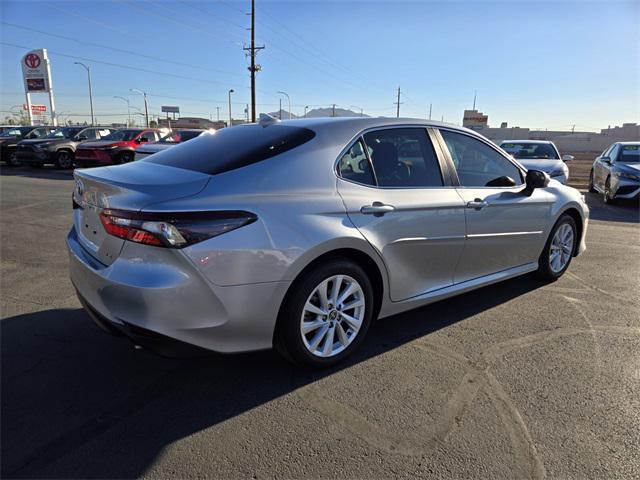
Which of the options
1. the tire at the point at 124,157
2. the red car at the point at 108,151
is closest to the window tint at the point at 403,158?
the red car at the point at 108,151

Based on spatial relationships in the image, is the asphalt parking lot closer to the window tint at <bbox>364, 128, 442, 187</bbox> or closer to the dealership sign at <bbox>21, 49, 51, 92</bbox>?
the window tint at <bbox>364, 128, 442, 187</bbox>

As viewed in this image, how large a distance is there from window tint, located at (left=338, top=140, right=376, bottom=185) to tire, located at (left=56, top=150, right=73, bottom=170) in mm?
17478

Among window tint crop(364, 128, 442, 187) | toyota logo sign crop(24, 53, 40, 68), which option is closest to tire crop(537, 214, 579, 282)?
window tint crop(364, 128, 442, 187)

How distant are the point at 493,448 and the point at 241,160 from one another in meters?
2.14

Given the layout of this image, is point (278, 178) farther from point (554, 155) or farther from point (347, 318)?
point (554, 155)

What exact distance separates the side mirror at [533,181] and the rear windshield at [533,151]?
354 inches

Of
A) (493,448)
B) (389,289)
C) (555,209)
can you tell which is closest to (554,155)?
(555,209)

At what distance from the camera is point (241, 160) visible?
2.86 m

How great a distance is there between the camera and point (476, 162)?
4156 mm

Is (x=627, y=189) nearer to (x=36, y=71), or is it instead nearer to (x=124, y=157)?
(x=124, y=157)

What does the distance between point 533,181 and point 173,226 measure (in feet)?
10.9

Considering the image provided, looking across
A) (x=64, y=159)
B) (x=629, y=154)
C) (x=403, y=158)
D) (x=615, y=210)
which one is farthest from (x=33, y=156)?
(x=629, y=154)

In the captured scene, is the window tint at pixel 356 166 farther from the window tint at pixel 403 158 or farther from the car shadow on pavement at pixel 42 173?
the car shadow on pavement at pixel 42 173

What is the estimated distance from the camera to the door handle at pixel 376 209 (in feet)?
10.1
